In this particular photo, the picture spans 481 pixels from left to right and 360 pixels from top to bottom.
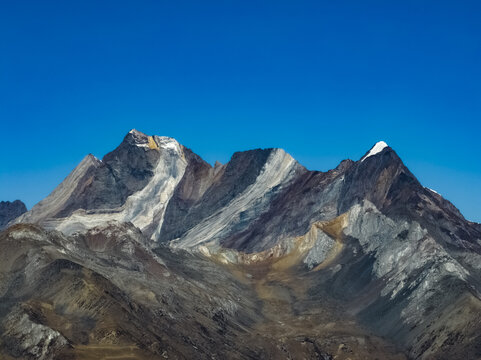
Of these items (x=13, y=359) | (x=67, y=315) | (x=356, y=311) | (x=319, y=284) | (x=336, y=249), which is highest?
(x=336, y=249)

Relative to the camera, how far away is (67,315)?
106125 mm

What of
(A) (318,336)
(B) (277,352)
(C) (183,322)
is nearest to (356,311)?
(A) (318,336)

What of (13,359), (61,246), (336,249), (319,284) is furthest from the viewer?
(336,249)

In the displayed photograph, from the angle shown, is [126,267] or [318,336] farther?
[126,267]

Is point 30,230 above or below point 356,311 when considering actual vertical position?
above

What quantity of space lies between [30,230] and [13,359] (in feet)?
153

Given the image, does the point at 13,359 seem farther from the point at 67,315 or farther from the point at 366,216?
the point at 366,216

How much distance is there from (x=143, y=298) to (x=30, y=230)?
A: 92.9 ft

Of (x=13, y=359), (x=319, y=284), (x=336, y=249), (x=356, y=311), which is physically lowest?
(x=13, y=359)

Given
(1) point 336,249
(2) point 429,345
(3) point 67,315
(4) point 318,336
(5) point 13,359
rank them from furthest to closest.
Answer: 1. (1) point 336,249
2. (4) point 318,336
3. (2) point 429,345
4. (3) point 67,315
5. (5) point 13,359

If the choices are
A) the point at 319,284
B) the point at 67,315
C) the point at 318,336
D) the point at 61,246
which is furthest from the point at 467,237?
the point at 67,315

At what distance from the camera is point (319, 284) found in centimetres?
16462

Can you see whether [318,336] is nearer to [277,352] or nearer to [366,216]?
[277,352]

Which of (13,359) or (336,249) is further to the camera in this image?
(336,249)
